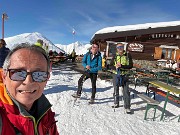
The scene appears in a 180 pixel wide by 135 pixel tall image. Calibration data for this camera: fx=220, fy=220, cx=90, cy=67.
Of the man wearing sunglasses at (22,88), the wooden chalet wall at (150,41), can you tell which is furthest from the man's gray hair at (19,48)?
the wooden chalet wall at (150,41)

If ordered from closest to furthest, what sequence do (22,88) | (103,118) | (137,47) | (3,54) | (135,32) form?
(22,88)
(103,118)
(3,54)
(135,32)
(137,47)

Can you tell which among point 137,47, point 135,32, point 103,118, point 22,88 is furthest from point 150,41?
point 22,88

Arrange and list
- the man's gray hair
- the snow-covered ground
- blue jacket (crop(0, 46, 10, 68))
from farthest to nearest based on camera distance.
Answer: blue jacket (crop(0, 46, 10, 68)) → the snow-covered ground → the man's gray hair

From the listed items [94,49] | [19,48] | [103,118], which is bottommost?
[103,118]

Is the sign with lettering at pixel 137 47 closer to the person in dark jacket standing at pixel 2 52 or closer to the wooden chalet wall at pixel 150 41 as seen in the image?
the wooden chalet wall at pixel 150 41

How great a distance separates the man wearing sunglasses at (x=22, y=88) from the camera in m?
1.34

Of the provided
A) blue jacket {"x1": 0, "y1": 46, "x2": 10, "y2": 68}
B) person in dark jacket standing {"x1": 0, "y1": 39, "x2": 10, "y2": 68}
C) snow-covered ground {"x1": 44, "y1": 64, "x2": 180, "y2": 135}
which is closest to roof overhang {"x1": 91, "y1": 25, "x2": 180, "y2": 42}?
snow-covered ground {"x1": 44, "y1": 64, "x2": 180, "y2": 135}

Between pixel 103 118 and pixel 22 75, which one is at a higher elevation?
pixel 22 75

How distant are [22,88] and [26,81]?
5 centimetres

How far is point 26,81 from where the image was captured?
54.6 inches

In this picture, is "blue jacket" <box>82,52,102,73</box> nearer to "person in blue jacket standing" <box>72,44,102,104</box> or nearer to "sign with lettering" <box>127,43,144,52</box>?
"person in blue jacket standing" <box>72,44,102,104</box>

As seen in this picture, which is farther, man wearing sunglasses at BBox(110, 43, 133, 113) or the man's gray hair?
man wearing sunglasses at BBox(110, 43, 133, 113)

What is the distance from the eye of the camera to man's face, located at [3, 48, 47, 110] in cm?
138

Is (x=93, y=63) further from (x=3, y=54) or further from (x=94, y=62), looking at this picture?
(x=3, y=54)
